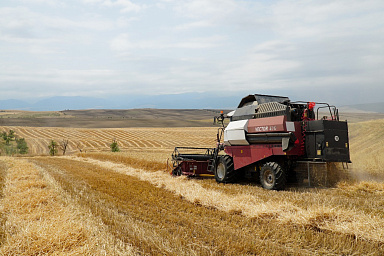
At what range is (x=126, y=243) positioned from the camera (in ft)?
15.0

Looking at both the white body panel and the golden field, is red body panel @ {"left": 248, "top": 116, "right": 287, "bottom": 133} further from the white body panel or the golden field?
the golden field

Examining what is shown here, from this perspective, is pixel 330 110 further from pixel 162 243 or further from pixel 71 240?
pixel 71 240

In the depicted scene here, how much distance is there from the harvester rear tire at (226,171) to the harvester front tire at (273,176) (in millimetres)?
1681

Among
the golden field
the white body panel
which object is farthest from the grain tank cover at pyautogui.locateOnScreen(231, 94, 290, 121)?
the golden field

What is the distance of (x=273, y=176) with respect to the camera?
938 centimetres

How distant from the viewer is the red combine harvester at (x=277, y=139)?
9266mm

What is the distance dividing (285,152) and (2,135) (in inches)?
1804

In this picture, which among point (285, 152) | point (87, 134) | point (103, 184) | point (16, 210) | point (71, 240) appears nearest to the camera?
point (71, 240)

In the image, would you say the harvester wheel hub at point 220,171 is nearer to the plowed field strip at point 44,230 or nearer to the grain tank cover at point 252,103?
the grain tank cover at point 252,103

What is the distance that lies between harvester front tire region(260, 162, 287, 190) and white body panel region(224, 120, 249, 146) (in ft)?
4.26

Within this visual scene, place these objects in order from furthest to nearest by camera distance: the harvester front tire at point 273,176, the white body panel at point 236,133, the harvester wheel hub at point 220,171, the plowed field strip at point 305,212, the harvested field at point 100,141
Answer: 1. the harvested field at point 100,141
2. the harvester wheel hub at point 220,171
3. the white body panel at point 236,133
4. the harvester front tire at point 273,176
5. the plowed field strip at point 305,212

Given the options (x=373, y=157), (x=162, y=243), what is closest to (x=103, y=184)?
(x=162, y=243)

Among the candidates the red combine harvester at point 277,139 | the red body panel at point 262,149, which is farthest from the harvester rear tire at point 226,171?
the red body panel at point 262,149

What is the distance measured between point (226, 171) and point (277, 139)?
2509 mm
